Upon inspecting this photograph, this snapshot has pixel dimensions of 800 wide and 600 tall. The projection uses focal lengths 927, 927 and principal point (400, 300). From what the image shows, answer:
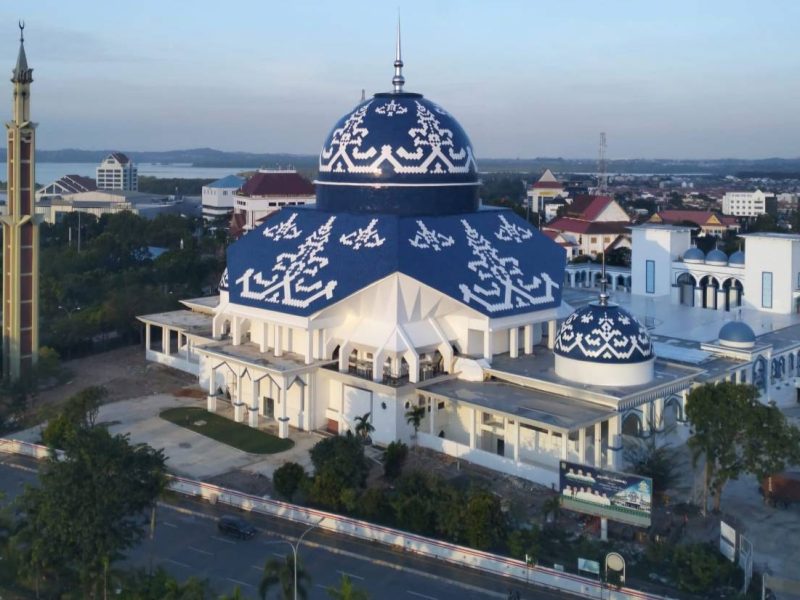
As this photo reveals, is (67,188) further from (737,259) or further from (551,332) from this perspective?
(551,332)

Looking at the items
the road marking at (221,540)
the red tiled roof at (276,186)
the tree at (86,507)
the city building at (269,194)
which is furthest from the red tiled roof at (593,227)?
the tree at (86,507)

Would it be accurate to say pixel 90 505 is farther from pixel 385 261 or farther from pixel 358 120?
pixel 358 120

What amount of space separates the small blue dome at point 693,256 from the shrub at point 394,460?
27.8 m

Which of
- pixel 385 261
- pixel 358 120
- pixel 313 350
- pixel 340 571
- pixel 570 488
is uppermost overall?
pixel 358 120

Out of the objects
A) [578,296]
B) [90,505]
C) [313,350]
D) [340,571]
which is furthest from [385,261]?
[578,296]

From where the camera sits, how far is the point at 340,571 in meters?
22.7

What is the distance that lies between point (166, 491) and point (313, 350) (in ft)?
42.2

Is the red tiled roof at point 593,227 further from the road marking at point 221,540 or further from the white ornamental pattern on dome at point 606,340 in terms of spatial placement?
the road marking at point 221,540

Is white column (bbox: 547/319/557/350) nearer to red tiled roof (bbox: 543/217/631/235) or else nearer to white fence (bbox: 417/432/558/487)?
white fence (bbox: 417/432/558/487)

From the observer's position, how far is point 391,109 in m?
38.1

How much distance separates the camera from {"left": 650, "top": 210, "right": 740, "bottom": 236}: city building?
309 feet

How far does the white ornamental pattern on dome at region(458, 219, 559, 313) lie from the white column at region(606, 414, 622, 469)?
682 cm

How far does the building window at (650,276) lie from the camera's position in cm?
5238

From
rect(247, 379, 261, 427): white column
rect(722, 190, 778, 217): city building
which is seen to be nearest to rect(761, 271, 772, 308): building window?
rect(247, 379, 261, 427): white column
